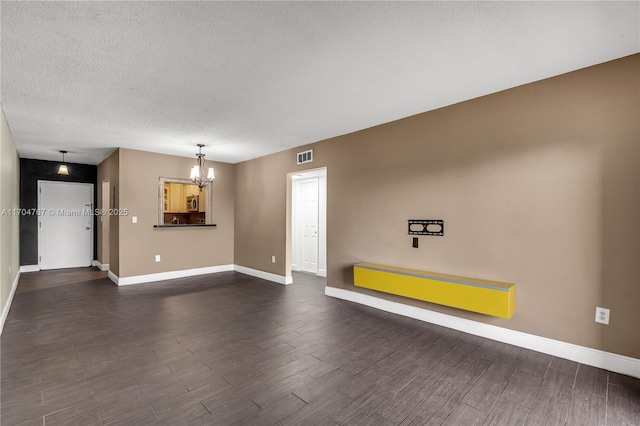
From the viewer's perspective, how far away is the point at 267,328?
3424 mm

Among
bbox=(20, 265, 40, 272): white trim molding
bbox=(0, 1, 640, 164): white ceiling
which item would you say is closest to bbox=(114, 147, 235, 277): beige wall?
bbox=(0, 1, 640, 164): white ceiling

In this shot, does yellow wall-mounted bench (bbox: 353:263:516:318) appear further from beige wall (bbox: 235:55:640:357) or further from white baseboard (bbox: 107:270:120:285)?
white baseboard (bbox: 107:270:120:285)

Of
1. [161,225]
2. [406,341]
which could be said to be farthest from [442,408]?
[161,225]

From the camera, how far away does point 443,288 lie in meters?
3.22

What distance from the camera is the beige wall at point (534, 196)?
2445 mm

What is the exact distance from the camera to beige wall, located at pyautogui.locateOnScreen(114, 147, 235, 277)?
550 cm

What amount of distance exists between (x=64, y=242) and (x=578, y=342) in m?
9.28

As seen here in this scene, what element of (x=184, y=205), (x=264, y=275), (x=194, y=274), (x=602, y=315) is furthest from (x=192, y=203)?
(x=602, y=315)

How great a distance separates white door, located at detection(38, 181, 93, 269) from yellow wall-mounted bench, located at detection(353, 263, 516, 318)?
6.96 m

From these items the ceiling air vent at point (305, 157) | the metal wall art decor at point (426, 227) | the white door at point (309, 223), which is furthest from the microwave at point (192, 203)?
the metal wall art decor at point (426, 227)

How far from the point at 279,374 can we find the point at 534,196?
2760 mm

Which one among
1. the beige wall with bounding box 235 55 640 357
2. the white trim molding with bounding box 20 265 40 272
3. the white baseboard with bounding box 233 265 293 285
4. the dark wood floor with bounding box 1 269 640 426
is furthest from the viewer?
the white trim molding with bounding box 20 265 40 272

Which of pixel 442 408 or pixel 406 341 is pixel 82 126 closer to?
pixel 406 341

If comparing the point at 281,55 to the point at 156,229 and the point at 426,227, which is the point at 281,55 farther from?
the point at 156,229
